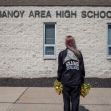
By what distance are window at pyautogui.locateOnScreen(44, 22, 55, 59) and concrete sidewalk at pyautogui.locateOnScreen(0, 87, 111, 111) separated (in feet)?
16.9

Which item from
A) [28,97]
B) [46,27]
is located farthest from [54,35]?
[28,97]


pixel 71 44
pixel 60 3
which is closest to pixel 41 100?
pixel 71 44

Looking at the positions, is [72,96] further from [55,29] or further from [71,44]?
[55,29]

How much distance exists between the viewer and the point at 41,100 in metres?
13.3

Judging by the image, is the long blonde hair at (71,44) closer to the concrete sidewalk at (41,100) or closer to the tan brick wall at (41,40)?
the concrete sidewalk at (41,100)

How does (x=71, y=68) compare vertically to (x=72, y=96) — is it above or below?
above

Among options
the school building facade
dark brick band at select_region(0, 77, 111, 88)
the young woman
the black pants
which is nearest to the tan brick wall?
the school building facade

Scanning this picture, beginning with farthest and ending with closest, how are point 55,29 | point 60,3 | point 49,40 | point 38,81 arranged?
point 49,40 → point 55,29 → point 60,3 → point 38,81

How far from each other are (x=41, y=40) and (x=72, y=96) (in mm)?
10598

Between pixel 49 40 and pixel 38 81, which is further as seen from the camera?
pixel 49 40

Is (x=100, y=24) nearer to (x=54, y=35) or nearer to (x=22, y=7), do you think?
(x=54, y=35)

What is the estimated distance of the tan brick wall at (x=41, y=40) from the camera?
2059cm

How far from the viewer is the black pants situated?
1012cm

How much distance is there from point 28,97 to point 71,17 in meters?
7.50
